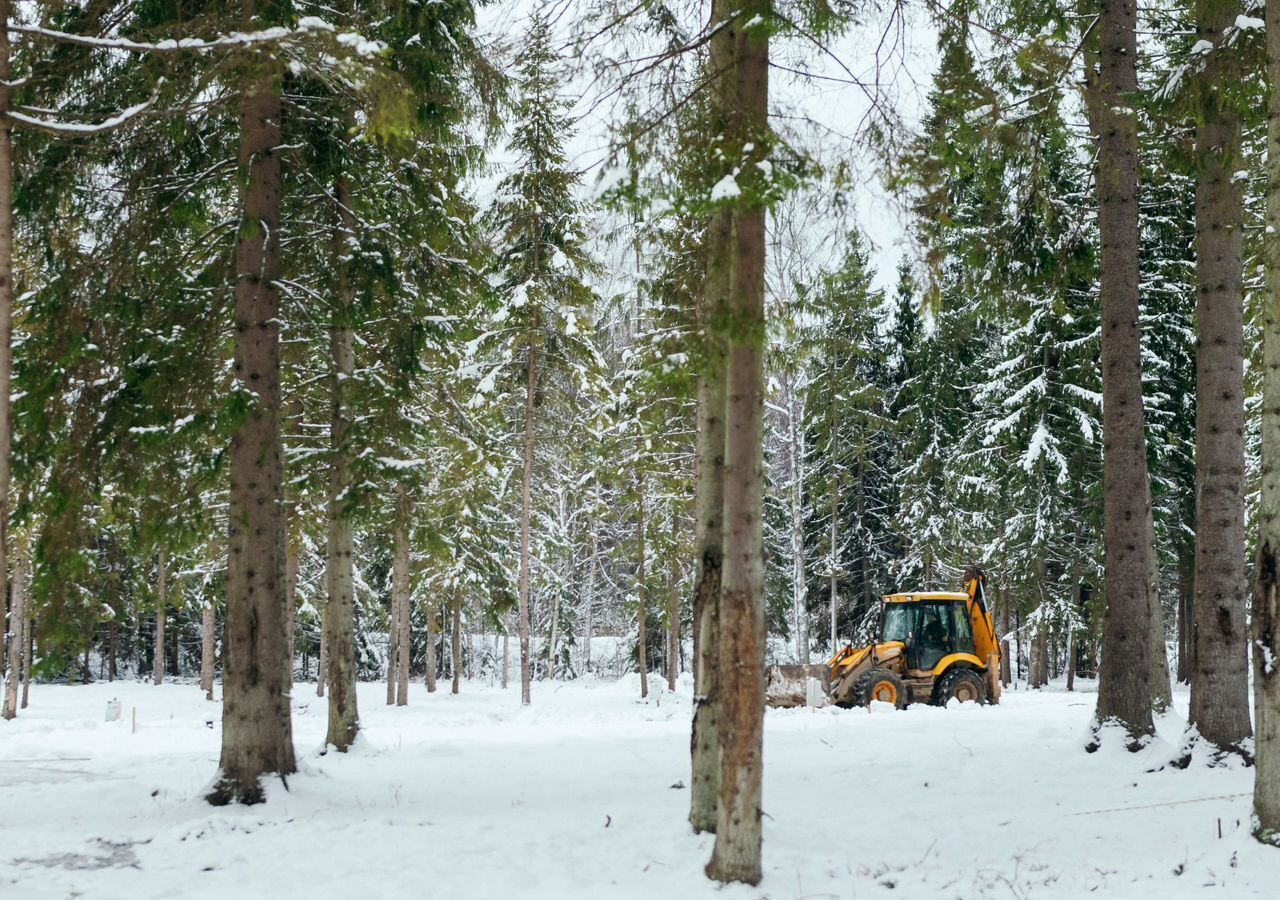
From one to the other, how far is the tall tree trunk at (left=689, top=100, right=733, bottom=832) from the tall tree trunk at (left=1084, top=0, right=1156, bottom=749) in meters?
4.12

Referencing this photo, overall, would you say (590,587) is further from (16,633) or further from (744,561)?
(744,561)

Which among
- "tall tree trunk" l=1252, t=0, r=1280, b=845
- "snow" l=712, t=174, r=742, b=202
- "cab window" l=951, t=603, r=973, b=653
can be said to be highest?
"snow" l=712, t=174, r=742, b=202

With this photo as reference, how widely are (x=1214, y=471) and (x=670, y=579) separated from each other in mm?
16405

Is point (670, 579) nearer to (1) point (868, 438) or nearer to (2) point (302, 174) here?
(1) point (868, 438)

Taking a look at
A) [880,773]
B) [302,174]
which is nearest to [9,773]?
[302,174]

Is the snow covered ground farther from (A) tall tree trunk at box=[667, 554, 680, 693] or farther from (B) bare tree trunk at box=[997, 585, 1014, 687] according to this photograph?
(B) bare tree trunk at box=[997, 585, 1014, 687]

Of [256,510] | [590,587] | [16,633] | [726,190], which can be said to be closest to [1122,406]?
[726,190]

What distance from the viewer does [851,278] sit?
6.61 meters

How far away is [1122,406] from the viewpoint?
9352mm

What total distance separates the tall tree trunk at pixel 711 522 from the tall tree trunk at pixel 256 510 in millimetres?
3896

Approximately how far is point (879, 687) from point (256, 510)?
41.0 feet

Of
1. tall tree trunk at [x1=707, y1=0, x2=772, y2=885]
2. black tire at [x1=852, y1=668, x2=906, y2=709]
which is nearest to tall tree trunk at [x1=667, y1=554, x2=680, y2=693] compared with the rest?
black tire at [x1=852, y1=668, x2=906, y2=709]

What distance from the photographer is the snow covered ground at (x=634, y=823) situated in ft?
20.3

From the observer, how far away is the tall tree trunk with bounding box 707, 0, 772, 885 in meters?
5.96
